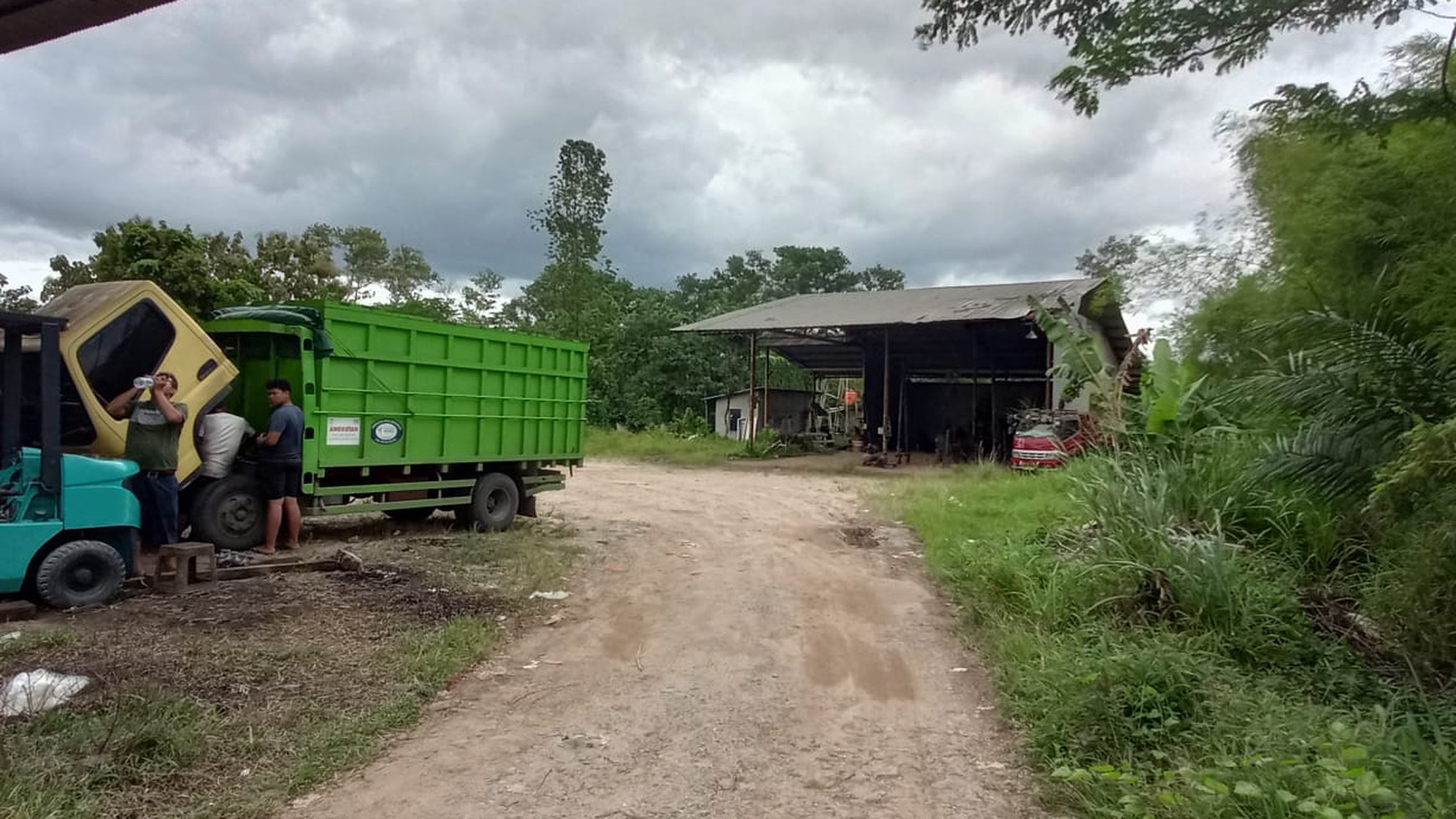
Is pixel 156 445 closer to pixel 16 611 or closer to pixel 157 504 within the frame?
pixel 157 504

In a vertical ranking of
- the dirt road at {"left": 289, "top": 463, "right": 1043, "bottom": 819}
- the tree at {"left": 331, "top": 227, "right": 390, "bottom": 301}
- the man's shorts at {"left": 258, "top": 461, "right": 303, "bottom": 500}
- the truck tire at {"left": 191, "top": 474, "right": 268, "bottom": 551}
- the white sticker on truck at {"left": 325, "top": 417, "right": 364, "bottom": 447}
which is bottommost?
the dirt road at {"left": 289, "top": 463, "right": 1043, "bottom": 819}

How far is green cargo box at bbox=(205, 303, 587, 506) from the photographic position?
26.3ft

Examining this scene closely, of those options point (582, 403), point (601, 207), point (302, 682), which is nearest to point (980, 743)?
point (302, 682)

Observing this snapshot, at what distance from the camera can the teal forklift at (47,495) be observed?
555 centimetres

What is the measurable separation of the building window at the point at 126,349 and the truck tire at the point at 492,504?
147 inches

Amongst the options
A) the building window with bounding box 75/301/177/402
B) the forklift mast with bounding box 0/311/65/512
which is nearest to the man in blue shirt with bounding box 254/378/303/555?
the building window with bounding box 75/301/177/402

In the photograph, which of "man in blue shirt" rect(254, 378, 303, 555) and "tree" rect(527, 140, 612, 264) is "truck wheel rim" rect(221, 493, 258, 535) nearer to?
"man in blue shirt" rect(254, 378, 303, 555)

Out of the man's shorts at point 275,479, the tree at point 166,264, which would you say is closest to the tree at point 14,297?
the tree at point 166,264

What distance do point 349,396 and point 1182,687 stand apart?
23.4 feet

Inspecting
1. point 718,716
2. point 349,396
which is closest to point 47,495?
point 349,396

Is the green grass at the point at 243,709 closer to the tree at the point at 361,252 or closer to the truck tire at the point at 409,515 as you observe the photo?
the truck tire at the point at 409,515

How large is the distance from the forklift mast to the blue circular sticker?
2993mm

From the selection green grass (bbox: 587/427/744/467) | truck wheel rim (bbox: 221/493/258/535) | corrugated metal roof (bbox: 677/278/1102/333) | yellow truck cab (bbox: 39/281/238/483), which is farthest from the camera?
green grass (bbox: 587/427/744/467)

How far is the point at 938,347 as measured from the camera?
87.9 ft
